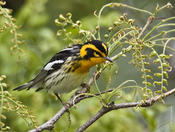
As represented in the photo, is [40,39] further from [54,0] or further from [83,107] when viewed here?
[54,0]

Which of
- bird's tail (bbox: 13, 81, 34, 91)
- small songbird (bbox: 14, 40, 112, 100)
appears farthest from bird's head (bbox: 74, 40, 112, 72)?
bird's tail (bbox: 13, 81, 34, 91)

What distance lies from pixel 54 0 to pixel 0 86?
15.6 ft

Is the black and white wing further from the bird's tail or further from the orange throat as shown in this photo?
the orange throat

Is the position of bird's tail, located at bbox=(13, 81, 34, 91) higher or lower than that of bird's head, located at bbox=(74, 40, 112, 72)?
higher

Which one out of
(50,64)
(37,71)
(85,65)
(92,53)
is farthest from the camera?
(50,64)

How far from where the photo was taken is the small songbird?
357 centimetres

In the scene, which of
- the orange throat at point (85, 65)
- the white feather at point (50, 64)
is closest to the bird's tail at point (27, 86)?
the white feather at point (50, 64)

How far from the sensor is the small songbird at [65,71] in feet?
11.7

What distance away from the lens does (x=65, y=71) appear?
3.76 meters

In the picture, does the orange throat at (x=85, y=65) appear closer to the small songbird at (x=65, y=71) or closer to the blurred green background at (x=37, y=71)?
the small songbird at (x=65, y=71)

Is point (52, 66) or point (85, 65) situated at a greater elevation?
point (52, 66)

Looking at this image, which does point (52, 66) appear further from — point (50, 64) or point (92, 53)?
point (92, 53)

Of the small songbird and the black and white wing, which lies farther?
the black and white wing

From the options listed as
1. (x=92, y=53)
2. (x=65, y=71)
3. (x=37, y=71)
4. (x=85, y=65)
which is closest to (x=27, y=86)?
(x=37, y=71)
